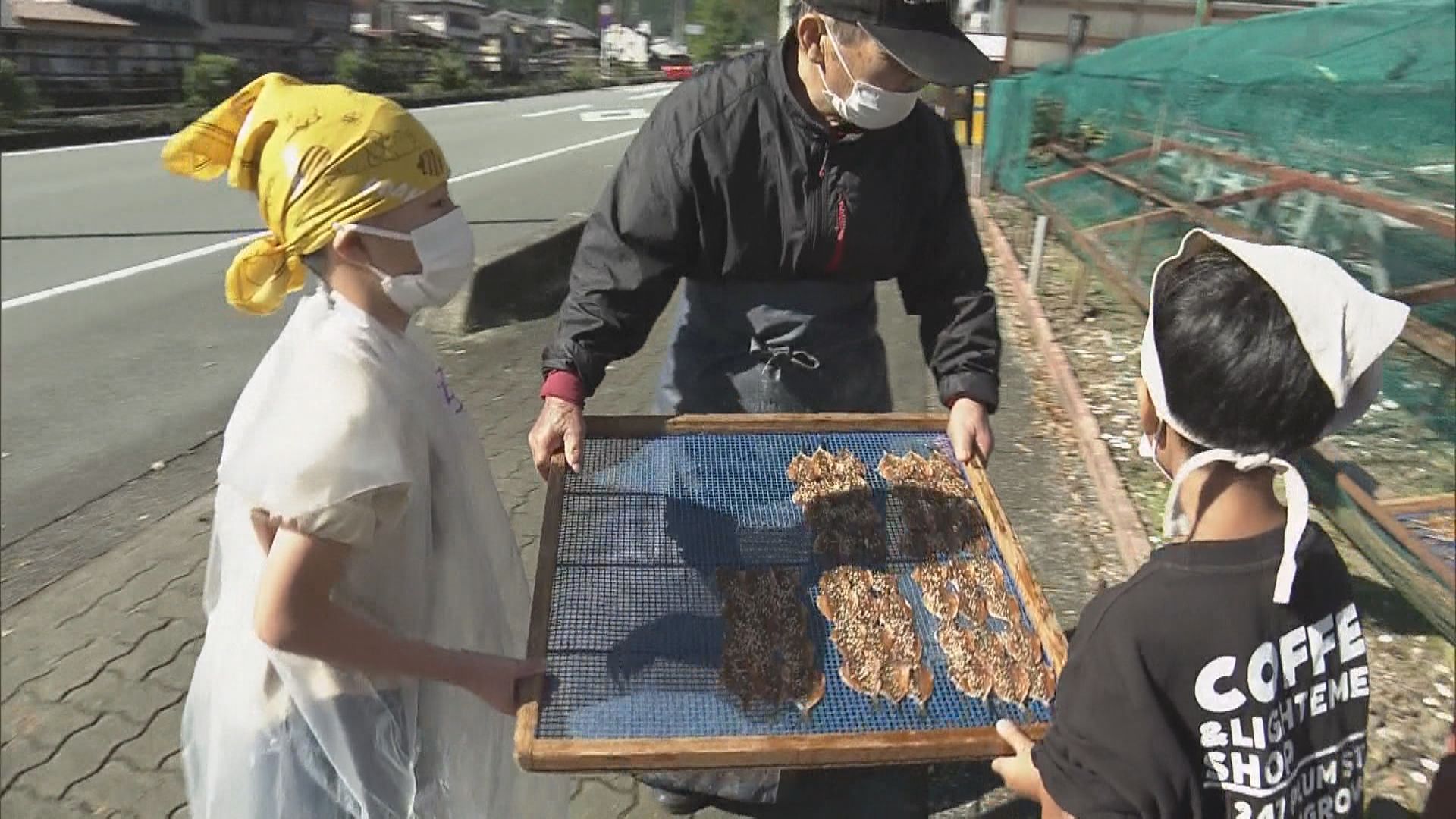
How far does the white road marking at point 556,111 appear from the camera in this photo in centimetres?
2658

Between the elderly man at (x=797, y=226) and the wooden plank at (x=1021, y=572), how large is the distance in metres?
0.11

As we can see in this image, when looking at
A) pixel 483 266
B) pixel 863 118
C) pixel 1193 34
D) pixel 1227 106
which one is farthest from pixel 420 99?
pixel 863 118

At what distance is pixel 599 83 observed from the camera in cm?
4869

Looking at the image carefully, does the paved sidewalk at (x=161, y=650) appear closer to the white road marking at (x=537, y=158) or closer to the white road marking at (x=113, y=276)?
the white road marking at (x=113, y=276)

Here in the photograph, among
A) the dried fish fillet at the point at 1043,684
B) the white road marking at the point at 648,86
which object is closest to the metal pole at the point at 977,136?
the dried fish fillet at the point at 1043,684

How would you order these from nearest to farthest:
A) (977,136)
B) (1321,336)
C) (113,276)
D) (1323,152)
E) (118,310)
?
(1321,336) → (1323,152) → (118,310) → (113,276) → (977,136)

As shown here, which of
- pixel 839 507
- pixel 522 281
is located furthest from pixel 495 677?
pixel 522 281

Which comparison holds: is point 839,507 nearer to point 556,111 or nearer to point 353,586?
point 353,586

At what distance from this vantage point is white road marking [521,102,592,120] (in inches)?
1047

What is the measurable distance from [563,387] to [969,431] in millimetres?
1027

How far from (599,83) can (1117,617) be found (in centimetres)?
5052

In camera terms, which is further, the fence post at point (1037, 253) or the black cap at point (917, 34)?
the fence post at point (1037, 253)

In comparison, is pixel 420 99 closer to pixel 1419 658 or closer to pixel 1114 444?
pixel 1114 444

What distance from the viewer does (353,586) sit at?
165cm
